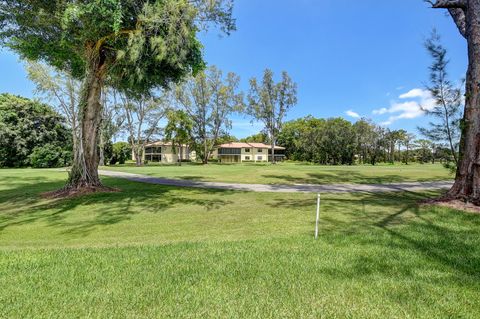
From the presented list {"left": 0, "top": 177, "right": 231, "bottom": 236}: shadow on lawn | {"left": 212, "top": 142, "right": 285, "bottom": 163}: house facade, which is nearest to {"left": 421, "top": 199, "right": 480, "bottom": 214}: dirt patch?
{"left": 0, "top": 177, "right": 231, "bottom": 236}: shadow on lawn

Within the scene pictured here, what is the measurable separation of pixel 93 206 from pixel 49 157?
38346 mm

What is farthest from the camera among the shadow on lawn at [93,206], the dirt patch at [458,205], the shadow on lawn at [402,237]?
the dirt patch at [458,205]

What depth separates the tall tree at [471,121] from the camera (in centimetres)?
930

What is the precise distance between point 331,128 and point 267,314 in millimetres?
61851

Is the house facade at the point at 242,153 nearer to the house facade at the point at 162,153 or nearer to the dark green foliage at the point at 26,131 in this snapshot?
the house facade at the point at 162,153

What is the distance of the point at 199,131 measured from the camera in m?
55.2

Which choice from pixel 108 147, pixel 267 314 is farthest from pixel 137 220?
pixel 108 147

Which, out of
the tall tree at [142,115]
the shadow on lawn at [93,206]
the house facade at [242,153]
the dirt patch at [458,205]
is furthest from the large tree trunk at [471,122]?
the house facade at [242,153]

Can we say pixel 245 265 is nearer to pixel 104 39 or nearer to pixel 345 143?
pixel 104 39

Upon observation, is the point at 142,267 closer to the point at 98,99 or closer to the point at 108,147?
the point at 98,99

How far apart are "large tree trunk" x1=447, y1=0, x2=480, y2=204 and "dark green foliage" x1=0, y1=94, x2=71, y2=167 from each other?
46.8m

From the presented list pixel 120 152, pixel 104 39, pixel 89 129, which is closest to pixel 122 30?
pixel 104 39

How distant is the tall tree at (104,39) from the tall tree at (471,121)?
28.8 feet

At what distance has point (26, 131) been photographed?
4375cm
